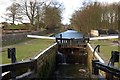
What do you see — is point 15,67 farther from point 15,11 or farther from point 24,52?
point 15,11

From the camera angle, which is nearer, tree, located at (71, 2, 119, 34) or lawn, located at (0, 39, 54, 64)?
lawn, located at (0, 39, 54, 64)

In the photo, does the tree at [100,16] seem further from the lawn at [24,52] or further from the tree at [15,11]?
the lawn at [24,52]

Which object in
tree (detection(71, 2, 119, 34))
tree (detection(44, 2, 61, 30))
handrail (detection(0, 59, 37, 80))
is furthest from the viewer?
tree (detection(44, 2, 61, 30))

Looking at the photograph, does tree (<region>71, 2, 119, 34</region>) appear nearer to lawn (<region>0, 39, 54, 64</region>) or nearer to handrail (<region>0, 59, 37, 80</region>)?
lawn (<region>0, 39, 54, 64</region>)

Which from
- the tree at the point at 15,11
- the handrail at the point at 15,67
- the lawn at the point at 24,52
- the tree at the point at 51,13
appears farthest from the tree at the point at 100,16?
the handrail at the point at 15,67

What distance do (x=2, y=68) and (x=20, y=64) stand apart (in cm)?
76

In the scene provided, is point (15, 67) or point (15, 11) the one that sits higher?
point (15, 11)

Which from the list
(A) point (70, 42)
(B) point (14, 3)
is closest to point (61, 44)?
(A) point (70, 42)

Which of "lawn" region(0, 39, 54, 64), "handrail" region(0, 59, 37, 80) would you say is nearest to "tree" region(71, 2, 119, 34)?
"lawn" region(0, 39, 54, 64)

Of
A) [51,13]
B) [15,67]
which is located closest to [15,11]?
[51,13]

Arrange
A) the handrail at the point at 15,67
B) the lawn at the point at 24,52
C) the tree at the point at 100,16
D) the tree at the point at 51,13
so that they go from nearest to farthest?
the handrail at the point at 15,67
the lawn at the point at 24,52
the tree at the point at 100,16
the tree at the point at 51,13

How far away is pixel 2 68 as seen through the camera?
657 centimetres

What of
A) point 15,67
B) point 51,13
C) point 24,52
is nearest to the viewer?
point 15,67

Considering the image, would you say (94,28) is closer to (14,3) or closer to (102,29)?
(102,29)
